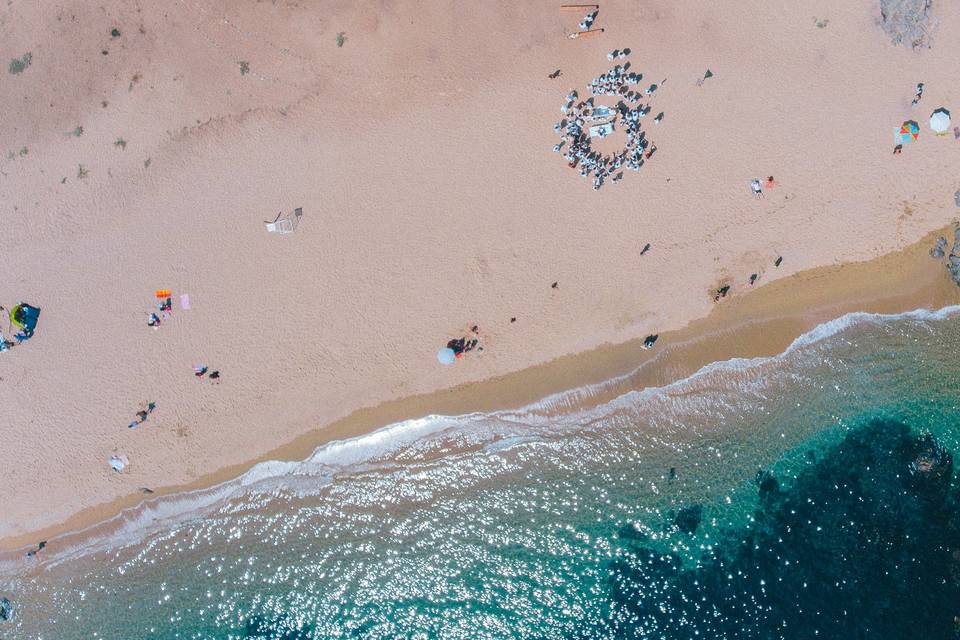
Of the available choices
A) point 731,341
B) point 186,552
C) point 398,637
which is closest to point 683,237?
point 731,341

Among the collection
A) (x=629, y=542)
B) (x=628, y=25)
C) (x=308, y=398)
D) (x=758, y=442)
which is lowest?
(x=629, y=542)

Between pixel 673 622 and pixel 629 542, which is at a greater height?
pixel 629 542

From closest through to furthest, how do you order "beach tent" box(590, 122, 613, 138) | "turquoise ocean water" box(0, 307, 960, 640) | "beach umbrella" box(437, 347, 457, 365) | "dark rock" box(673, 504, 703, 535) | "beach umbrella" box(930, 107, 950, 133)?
"beach umbrella" box(930, 107, 950, 133), "beach tent" box(590, 122, 613, 138), "beach umbrella" box(437, 347, 457, 365), "turquoise ocean water" box(0, 307, 960, 640), "dark rock" box(673, 504, 703, 535)

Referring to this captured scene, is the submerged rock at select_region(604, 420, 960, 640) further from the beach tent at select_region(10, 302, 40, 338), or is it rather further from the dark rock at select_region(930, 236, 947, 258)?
the beach tent at select_region(10, 302, 40, 338)

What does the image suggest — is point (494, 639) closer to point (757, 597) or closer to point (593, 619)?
point (593, 619)

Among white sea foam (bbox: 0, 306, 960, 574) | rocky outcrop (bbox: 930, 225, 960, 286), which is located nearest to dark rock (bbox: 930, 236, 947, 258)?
rocky outcrop (bbox: 930, 225, 960, 286)

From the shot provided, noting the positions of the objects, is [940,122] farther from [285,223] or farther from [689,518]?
[285,223]
